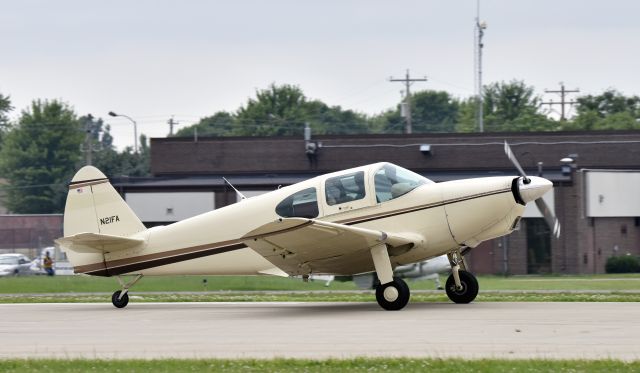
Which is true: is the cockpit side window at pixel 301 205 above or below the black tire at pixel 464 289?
above

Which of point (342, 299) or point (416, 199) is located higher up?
point (416, 199)

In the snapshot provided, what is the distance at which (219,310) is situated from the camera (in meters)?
21.5

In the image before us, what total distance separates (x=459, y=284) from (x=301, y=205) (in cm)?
330

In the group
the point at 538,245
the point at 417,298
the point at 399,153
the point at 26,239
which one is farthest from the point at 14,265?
the point at 417,298

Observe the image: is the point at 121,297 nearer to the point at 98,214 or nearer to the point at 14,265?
the point at 98,214

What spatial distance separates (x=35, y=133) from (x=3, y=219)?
41.5 meters

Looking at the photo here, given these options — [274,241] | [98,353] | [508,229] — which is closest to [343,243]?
[274,241]

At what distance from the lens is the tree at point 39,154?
363 feet

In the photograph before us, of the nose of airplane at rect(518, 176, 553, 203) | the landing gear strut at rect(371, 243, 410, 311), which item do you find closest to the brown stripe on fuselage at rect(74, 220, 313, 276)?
the landing gear strut at rect(371, 243, 410, 311)

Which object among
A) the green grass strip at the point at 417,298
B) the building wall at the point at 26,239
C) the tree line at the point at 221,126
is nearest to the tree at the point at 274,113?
the tree line at the point at 221,126

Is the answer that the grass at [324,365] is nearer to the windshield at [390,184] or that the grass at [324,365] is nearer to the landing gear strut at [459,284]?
the windshield at [390,184]

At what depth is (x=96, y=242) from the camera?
877 inches

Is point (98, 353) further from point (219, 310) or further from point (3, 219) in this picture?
point (3, 219)

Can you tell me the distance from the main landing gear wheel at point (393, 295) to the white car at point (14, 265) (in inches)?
1322
